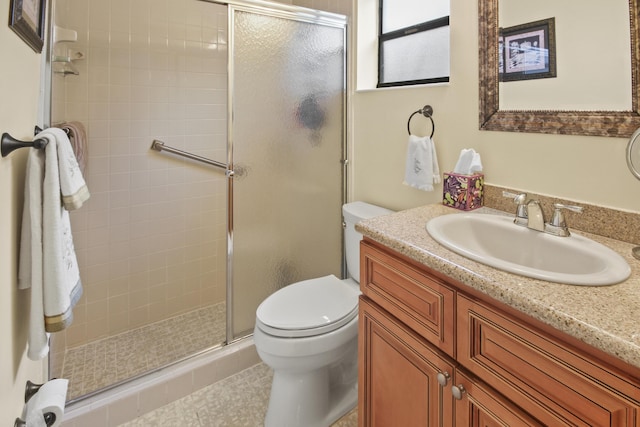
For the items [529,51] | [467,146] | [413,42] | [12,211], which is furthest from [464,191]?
[12,211]

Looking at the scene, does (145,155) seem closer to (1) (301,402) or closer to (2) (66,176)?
(2) (66,176)

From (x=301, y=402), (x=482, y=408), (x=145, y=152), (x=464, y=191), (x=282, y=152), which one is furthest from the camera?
(x=145, y=152)

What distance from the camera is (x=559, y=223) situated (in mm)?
994

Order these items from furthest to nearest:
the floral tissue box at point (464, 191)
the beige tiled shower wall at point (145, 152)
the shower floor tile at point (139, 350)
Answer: the beige tiled shower wall at point (145, 152) → the shower floor tile at point (139, 350) → the floral tissue box at point (464, 191)

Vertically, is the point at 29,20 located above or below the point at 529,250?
above

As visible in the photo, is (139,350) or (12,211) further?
(139,350)

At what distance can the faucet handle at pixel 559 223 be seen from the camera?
0.98m

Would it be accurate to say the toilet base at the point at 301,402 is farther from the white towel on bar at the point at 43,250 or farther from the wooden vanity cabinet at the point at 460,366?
the white towel on bar at the point at 43,250

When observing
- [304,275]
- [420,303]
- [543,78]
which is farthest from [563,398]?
[304,275]

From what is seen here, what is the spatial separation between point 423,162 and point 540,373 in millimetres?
966

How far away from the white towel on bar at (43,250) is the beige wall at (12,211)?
3cm

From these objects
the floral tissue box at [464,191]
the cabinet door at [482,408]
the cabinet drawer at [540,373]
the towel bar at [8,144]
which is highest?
the towel bar at [8,144]

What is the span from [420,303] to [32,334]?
36.5 inches

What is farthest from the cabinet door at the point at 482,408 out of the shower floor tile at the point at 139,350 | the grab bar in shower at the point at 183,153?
the grab bar in shower at the point at 183,153
